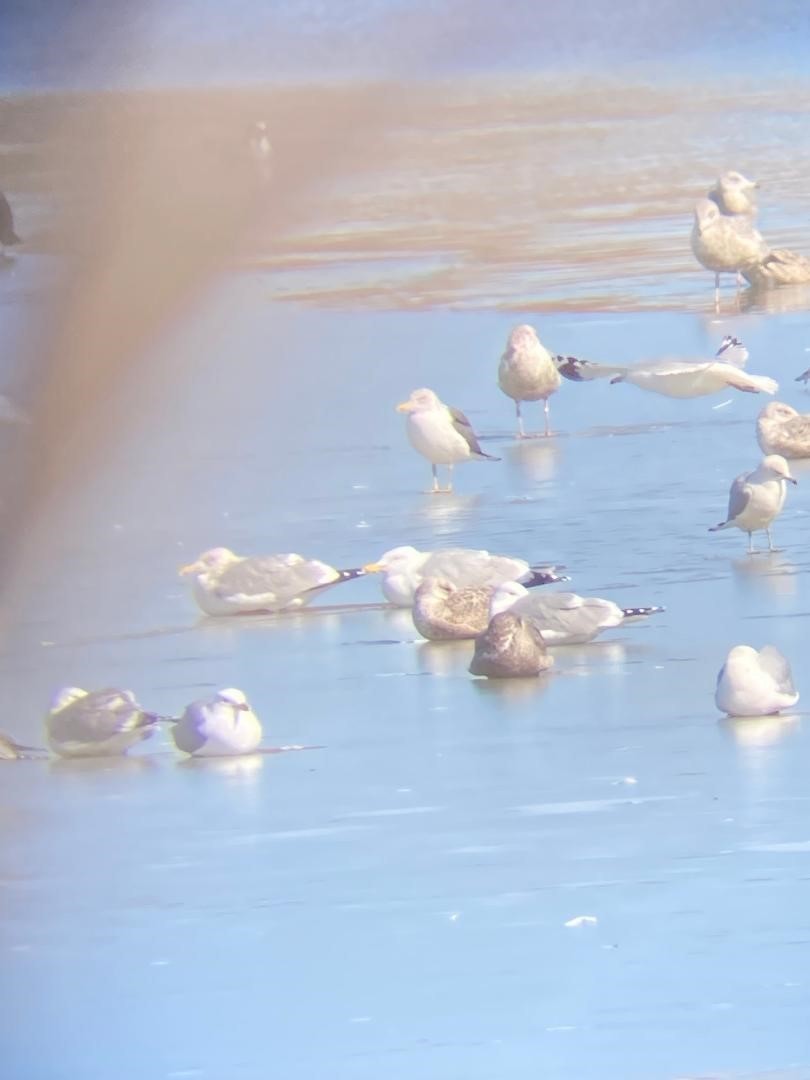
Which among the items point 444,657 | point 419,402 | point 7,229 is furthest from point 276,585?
point 7,229

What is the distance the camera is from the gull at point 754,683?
1659mm

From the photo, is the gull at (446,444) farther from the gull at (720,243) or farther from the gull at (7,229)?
the gull at (7,229)

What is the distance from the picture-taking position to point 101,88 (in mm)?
585

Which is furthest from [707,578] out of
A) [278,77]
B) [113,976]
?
[278,77]

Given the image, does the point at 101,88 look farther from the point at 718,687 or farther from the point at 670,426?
the point at 670,426

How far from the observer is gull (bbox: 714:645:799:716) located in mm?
1659

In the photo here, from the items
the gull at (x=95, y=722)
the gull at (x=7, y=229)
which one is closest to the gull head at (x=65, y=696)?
the gull at (x=95, y=722)

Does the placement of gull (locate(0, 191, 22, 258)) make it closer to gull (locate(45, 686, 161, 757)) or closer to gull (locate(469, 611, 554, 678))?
gull (locate(45, 686, 161, 757))

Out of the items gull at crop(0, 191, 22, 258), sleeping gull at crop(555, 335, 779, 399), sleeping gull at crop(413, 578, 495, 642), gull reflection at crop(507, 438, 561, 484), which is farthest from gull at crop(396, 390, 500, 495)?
gull at crop(0, 191, 22, 258)

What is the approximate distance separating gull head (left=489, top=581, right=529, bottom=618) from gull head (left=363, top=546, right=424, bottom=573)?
10 centimetres


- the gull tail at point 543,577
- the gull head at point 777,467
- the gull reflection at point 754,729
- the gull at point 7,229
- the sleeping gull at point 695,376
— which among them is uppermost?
the sleeping gull at point 695,376

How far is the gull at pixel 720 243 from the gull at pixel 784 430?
0.28m

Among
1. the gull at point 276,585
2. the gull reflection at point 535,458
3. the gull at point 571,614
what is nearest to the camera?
the gull at point 276,585

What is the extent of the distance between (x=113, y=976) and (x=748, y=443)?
2556 millimetres
